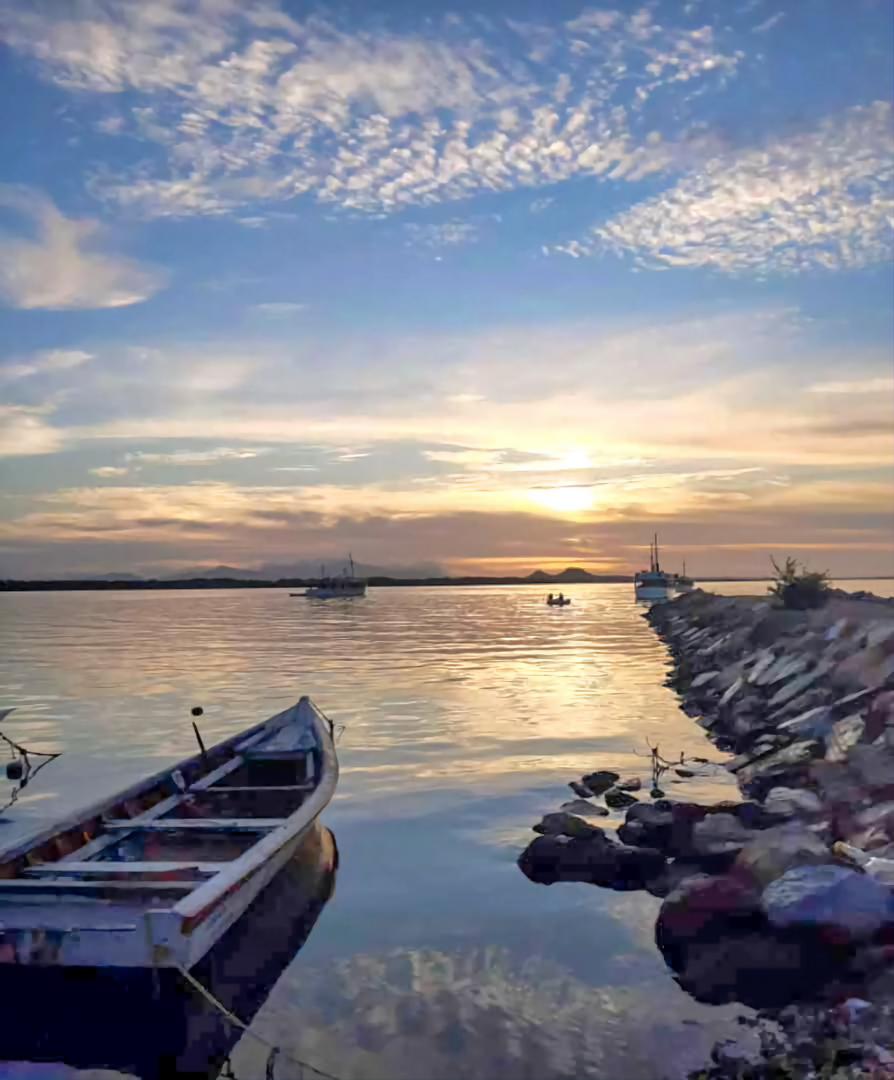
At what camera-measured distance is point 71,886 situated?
8758 millimetres

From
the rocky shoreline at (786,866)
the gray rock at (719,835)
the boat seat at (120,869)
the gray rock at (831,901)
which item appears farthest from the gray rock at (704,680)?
the boat seat at (120,869)

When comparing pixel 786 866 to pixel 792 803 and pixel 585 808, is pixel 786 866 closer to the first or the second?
pixel 792 803

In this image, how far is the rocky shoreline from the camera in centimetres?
753

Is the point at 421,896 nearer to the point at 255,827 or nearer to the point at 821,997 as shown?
the point at 255,827

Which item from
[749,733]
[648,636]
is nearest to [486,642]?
[648,636]

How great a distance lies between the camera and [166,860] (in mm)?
11719

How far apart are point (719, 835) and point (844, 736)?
5660 millimetres

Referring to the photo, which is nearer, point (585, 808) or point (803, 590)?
point (585, 808)

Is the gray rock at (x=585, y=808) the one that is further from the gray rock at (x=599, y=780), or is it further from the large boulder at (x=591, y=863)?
the large boulder at (x=591, y=863)

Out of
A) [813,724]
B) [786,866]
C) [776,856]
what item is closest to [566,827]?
[776,856]

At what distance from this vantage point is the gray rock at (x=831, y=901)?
28.5 ft

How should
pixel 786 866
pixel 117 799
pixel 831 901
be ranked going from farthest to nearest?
pixel 117 799, pixel 786 866, pixel 831 901

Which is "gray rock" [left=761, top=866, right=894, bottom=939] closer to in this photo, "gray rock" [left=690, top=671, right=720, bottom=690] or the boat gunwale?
the boat gunwale

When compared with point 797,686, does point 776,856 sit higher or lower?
lower
